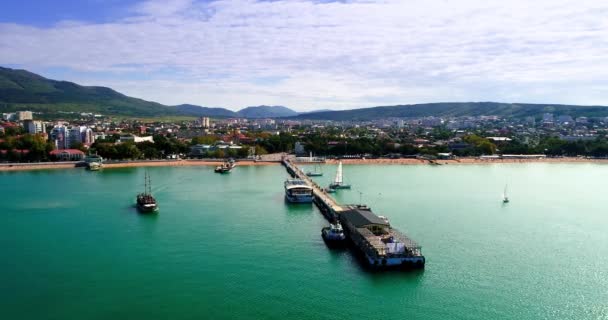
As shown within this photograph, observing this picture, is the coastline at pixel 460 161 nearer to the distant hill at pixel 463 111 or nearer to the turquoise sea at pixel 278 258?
the turquoise sea at pixel 278 258

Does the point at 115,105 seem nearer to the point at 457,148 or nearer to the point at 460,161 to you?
the point at 457,148

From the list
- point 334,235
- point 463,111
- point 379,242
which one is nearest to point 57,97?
point 463,111

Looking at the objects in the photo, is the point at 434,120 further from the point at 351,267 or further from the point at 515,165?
the point at 351,267

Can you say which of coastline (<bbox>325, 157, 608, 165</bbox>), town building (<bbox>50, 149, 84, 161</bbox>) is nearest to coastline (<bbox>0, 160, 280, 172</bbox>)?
town building (<bbox>50, 149, 84, 161</bbox>)

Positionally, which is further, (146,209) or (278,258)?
(146,209)

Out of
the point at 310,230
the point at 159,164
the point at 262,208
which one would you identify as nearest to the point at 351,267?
the point at 310,230
